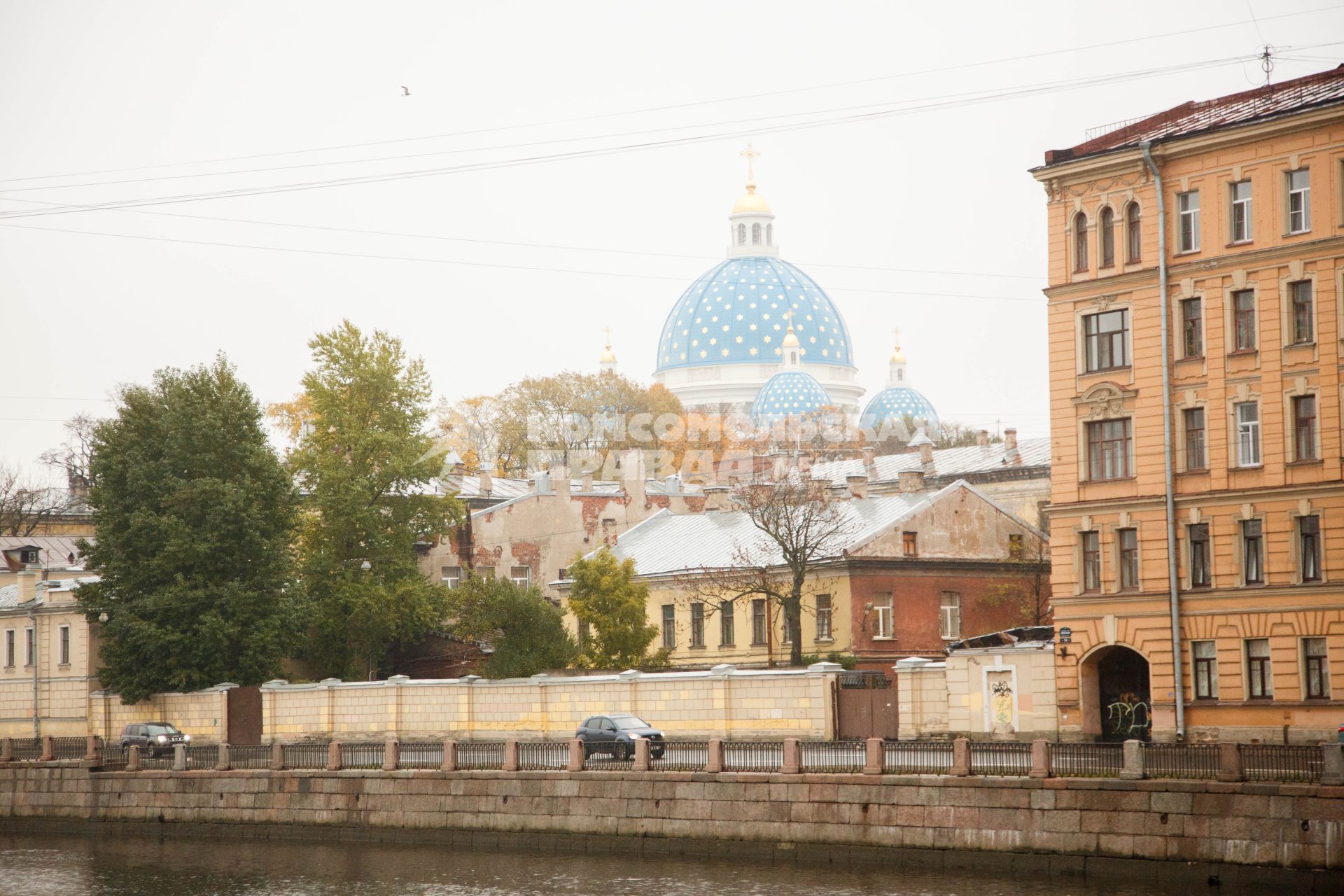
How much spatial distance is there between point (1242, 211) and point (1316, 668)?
941 cm

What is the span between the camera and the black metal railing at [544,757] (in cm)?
3816

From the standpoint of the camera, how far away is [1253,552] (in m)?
39.9

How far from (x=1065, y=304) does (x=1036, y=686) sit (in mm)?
8410

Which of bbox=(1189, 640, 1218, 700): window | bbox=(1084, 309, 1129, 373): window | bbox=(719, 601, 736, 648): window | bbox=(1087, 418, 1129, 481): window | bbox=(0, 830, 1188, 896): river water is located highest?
bbox=(1084, 309, 1129, 373): window

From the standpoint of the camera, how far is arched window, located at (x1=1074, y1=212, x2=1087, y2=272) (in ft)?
141

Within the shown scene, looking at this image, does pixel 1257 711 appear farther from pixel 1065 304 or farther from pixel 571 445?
pixel 571 445

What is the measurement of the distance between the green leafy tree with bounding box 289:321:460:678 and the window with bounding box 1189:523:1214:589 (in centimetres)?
2525

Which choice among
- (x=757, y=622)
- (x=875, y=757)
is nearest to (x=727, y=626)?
(x=757, y=622)

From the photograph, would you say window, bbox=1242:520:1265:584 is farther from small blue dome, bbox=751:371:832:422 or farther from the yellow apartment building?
small blue dome, bbox=751:371:832:422

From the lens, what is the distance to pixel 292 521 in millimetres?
56531

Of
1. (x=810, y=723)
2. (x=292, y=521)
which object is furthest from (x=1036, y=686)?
(x=292, y=521)

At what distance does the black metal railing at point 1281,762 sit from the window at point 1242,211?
14.1 metres

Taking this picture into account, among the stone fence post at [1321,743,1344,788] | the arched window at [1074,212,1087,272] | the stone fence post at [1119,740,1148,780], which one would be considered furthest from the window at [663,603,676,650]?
the stone fence post at [1321,743,1344,788]

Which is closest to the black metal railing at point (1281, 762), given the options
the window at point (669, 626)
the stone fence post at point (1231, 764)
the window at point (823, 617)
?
the stone fence post at point (1231, 764)
